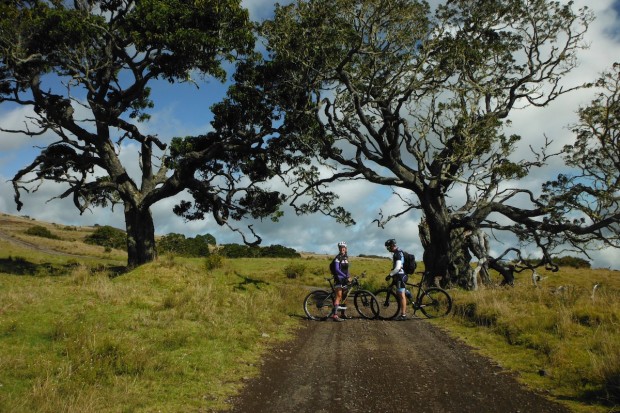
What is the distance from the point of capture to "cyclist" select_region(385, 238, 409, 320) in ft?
44.1

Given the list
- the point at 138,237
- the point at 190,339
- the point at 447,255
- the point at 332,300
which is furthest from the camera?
the point at 138,237

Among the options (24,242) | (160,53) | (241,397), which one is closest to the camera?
(241,397)

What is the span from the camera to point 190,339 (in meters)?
9.37

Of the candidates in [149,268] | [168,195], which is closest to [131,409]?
[149,268]

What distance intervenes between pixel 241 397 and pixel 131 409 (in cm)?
159

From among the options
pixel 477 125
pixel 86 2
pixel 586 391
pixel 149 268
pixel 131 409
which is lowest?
pixel 131 409

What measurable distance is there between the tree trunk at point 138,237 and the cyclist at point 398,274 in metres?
13.2

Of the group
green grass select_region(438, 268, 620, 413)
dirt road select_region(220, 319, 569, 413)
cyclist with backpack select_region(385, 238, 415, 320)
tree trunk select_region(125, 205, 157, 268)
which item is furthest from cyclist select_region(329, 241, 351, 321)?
tree trunk select_region(125, 205, 157, 268)

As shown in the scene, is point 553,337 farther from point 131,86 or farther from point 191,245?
point 191,245

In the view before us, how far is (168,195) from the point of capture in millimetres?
22609

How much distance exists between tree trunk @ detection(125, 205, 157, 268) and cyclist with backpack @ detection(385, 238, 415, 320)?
1317 cm

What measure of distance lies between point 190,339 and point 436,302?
8322 millimetres

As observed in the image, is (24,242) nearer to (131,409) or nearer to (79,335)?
(79,335)

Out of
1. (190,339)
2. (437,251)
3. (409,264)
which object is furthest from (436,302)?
(190,339)
